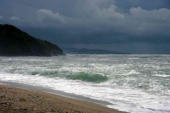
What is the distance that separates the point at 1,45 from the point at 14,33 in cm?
1270

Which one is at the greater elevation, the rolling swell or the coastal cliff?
the coastal cliff

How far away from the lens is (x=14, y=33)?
448 feet

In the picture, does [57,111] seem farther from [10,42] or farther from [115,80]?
[10,42]

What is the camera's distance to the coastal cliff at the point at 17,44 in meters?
126

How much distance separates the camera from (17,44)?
429 feet

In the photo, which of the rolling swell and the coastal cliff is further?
the coastal cliff

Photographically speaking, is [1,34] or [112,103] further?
[1,34]

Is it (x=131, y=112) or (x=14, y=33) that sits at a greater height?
(x=14, y=33)

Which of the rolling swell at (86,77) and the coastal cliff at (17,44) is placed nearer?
the rolling swell at (86,77)

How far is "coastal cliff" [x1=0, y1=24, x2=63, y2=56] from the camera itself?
12619 centimetres

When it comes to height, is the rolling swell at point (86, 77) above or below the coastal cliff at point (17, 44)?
below

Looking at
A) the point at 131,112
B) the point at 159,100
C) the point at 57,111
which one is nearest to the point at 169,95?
the point at 159,100

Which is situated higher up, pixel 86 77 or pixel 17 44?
pixel 17 44

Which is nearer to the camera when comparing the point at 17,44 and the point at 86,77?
the point at 86,77
